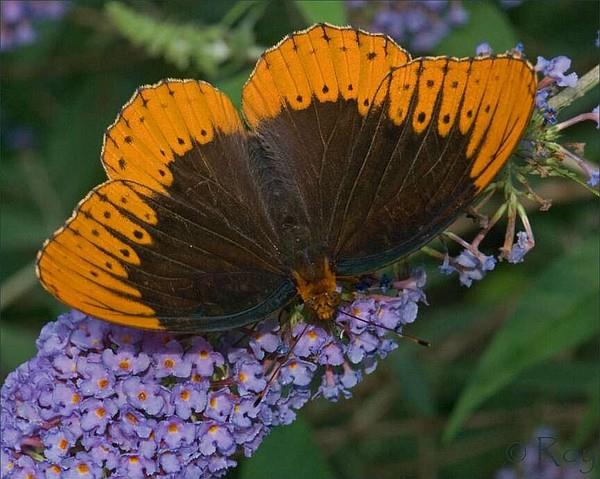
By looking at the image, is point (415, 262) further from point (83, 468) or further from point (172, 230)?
point (83, 468)

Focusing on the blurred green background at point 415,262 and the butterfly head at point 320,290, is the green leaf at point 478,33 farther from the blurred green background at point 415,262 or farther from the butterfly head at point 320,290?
the butterfly head at point 320,290

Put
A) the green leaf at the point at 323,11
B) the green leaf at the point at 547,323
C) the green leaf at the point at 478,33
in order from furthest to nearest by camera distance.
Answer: the green leaf at the point at 478,33
the green leaf at the point at 547,323
the green leaf at the point at 323,11

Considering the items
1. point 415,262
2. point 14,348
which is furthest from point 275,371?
point 14,348

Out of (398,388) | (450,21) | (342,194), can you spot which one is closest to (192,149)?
(342,194)

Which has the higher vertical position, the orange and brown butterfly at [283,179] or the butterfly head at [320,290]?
the orange and brown butterfly at [283,179]

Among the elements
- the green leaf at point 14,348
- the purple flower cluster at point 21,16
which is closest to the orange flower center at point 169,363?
the green leaf at point 14,348

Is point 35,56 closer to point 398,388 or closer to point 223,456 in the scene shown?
point 398,388
